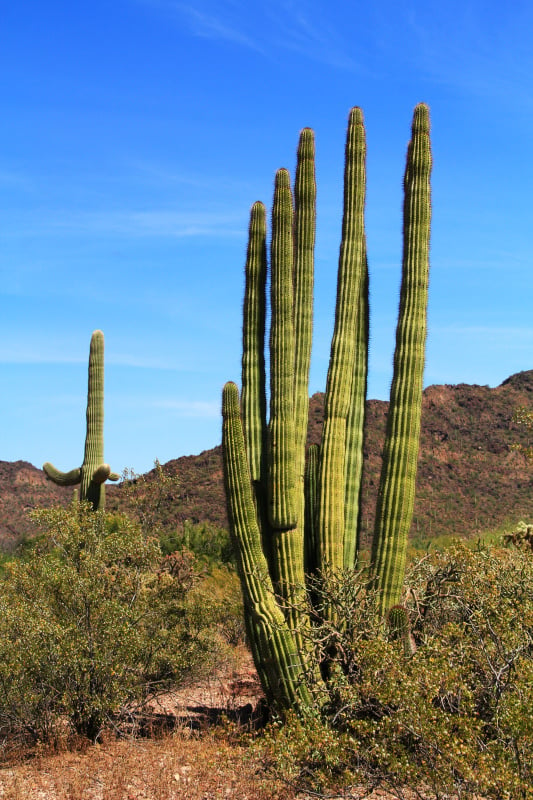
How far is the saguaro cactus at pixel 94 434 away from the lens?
1591cm

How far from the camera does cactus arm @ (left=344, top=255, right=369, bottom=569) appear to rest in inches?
409

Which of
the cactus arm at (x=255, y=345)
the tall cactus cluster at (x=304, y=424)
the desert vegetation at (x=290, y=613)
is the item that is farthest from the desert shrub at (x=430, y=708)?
the cactus arm at (x=255, y=345)

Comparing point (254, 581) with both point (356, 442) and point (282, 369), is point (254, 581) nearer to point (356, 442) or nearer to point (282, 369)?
point (356, 442)

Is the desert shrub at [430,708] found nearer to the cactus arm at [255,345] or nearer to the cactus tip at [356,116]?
the cactus arm at [255,345]

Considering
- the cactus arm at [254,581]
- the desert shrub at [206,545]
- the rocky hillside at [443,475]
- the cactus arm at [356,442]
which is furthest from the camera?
the rocky hillside at [443,475]

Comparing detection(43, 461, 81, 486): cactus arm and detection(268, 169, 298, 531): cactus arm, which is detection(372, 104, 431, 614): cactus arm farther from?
detection(43, 461, 81, 486): cactus arm

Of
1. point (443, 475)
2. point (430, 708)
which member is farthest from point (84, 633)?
point (443, 475)

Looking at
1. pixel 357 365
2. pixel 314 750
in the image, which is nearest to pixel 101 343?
pixel 357 365

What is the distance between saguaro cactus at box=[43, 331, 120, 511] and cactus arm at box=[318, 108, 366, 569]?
22.2ft

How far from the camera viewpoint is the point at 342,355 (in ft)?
33.8

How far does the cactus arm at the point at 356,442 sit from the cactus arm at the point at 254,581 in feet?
4.02

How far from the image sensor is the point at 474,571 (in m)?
8.99

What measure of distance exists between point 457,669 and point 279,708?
9.60 ft

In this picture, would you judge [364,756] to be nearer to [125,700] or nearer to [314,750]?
[314,750]
